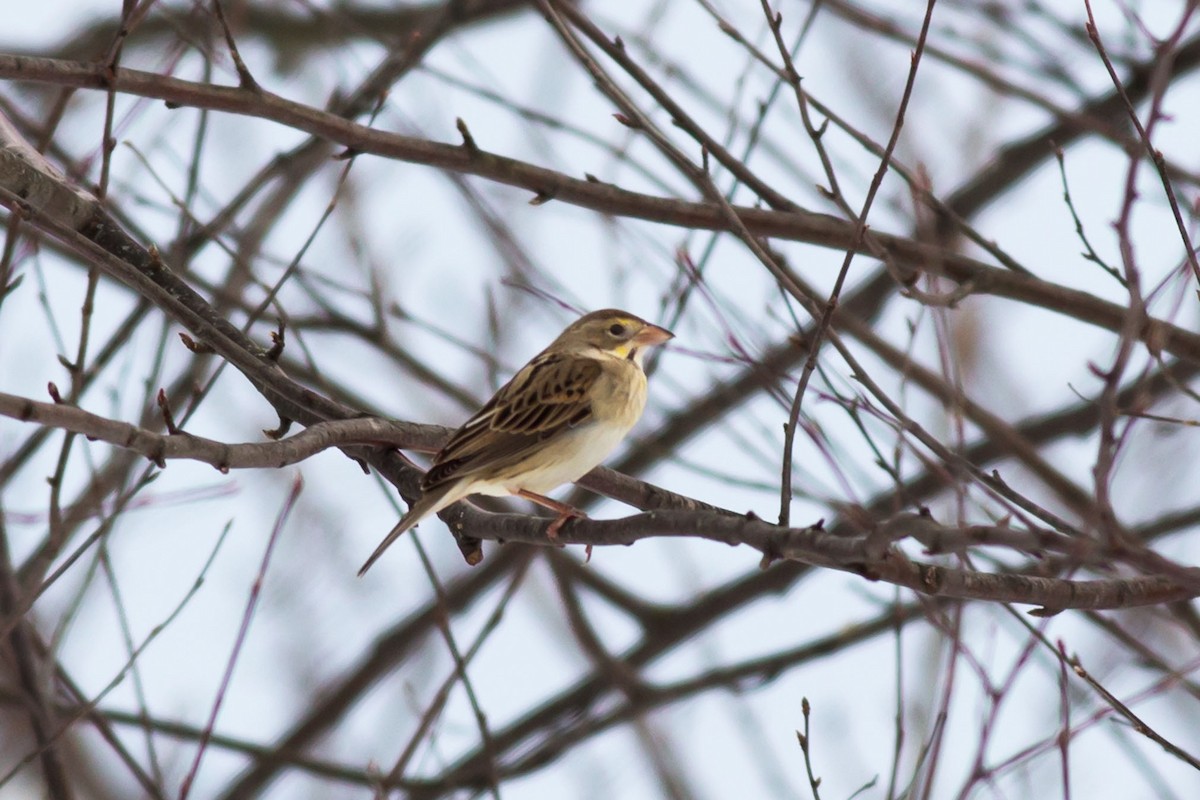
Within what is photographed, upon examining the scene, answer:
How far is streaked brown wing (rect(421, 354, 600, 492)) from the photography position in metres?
5.61

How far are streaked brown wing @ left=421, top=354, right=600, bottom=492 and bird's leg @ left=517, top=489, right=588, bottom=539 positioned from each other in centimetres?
24

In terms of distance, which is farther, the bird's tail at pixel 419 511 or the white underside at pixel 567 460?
the white underside at pixel 567 460

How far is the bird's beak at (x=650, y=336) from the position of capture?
666 centimetres

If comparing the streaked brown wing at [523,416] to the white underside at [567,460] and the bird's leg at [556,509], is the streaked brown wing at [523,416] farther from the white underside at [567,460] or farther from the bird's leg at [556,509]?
the bird's leg at [556,509]

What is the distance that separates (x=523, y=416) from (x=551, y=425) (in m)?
0.18

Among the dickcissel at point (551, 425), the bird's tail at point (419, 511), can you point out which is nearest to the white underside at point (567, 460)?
the dickcissel at point (551, 425)

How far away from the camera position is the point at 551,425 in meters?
6.17

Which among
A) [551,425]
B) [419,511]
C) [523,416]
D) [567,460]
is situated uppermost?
[523,416]

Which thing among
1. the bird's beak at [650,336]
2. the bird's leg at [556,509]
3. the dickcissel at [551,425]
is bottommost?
the bird's leg at [556,509]

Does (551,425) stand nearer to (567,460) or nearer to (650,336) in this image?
(567,460)

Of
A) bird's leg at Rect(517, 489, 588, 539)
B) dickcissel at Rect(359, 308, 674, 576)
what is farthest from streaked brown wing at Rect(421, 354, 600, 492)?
bird's leg at Rect(517, 489, 588, 539)

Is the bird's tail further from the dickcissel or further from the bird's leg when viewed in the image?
the bird's leg

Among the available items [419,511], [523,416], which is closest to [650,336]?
[523,416]

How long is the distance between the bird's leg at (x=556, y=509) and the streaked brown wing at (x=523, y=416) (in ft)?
0.78
